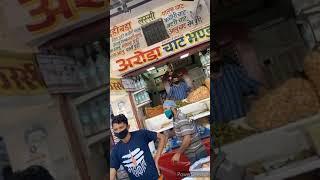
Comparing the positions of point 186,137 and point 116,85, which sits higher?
point 116,85

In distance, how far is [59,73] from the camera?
21.2 inches

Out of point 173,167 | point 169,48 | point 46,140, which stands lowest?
point 173,167

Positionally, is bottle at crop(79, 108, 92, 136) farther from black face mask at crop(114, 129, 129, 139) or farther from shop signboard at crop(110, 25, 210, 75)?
shop signboard at crop(110, 25, 210, 75)

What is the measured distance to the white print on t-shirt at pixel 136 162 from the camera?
0.62m

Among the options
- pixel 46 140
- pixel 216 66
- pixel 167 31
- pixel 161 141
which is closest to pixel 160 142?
pixel 161 141

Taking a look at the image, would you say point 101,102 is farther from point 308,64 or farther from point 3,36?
point 308,64

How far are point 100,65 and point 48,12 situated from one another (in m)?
0.10

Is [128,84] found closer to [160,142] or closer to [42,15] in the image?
[160,142]

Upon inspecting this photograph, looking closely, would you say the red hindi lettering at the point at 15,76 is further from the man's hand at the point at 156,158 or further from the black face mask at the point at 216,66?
the black face mask at the point at 216,66

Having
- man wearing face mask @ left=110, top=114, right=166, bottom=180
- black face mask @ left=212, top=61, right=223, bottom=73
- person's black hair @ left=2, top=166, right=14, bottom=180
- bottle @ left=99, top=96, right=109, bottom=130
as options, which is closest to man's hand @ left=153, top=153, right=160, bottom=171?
man wearing face mask @ left=110, top=114, right=166, bottom=180

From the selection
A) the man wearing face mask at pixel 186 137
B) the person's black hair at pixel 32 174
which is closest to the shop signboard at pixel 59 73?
the person's black hair at pixel 32 174

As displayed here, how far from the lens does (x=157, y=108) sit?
32.2 inches

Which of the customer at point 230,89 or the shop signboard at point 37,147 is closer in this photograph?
the shop signboard at point 37,147

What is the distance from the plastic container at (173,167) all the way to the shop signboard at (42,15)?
27 cm
